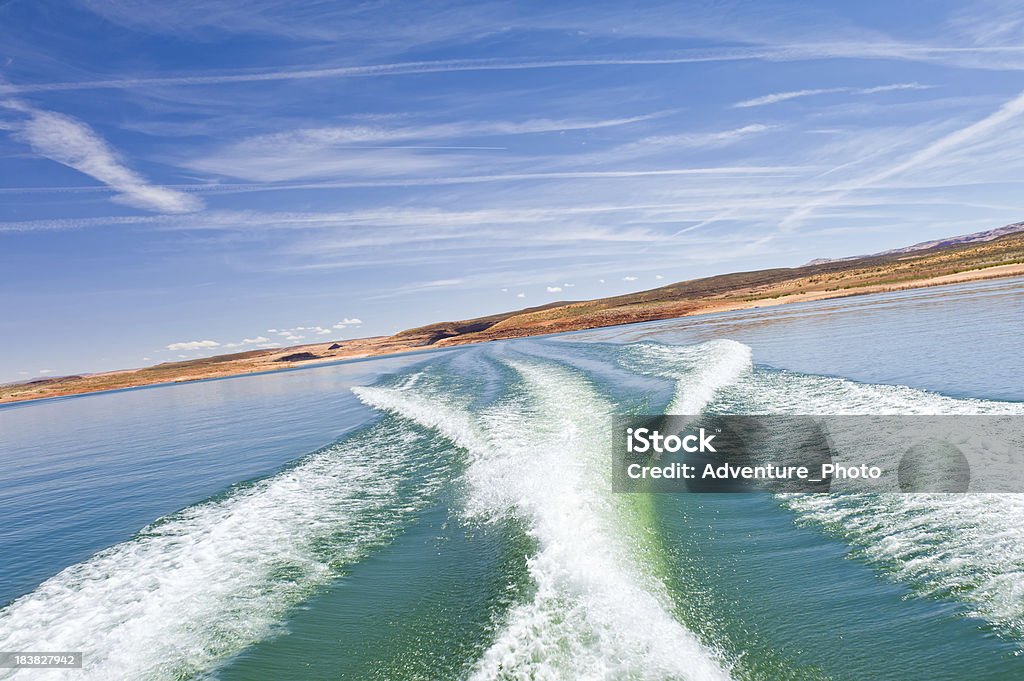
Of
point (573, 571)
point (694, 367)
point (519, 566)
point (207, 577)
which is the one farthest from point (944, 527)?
point (694, 367)

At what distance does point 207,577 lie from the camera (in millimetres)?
7207

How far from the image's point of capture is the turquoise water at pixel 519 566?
4.54 m

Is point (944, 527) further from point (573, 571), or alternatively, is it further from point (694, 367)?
point (694, 367)

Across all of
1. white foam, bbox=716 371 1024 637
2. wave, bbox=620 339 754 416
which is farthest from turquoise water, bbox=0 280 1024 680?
wave, bbox=620 339 754 416

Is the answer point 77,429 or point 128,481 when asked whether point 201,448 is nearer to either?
point 128,481

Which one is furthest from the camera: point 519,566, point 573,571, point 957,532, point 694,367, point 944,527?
point 694,367

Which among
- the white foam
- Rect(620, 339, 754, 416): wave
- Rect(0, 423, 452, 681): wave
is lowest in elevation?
Rect(0, 423, 452, 681): wave

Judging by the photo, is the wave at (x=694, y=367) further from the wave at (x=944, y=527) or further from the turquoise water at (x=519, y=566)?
the wave at (x=944, y=527)

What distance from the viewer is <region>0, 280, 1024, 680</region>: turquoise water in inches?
179

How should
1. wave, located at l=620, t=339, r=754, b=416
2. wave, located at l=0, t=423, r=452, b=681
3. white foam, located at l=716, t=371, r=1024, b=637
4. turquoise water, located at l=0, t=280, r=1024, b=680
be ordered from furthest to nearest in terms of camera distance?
wave, located at l=620, t=339, r=754, b=416 → wave, located at l=0, t=423, r=452, b=681 → white foam, located at l=716, t=371, r=1024, b=637 → turquoise water, located at l=0, t=280, r=1024, b=680

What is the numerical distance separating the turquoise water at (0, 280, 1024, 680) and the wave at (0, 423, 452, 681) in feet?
0.13

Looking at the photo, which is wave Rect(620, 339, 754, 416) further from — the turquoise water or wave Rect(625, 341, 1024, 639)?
wave Rect(625, 341, 1024, 639)

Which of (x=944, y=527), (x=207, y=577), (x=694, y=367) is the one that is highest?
(x=694, y=367)

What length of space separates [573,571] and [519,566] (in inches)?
28.0
